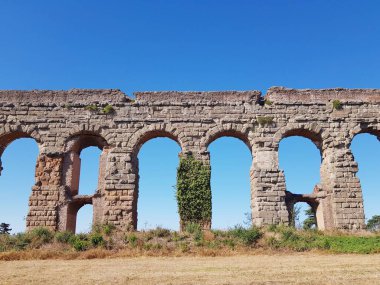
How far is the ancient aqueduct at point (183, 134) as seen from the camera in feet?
52.7

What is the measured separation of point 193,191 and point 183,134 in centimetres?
265

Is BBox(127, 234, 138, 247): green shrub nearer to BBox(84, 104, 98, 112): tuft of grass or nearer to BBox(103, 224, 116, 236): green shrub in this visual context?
BBox(103, 224, 116, 236): green shrub

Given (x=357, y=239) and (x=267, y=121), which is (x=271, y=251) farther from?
→ (x=267, y=121)

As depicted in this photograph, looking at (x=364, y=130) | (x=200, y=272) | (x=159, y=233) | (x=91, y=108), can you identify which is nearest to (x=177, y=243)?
(x=159, y=233)

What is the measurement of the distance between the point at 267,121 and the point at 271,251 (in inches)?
252

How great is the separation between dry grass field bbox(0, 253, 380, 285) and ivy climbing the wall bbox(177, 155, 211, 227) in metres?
4.73

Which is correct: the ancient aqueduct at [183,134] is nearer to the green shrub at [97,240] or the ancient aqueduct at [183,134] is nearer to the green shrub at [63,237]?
the green shrub at [63,237]

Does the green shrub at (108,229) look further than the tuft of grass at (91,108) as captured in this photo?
No

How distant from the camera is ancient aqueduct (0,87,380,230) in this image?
52.7ft

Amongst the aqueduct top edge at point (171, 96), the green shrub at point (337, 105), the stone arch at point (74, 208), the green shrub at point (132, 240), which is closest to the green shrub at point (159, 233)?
the green shrub at point (132, 240)

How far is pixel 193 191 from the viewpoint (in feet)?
53.3

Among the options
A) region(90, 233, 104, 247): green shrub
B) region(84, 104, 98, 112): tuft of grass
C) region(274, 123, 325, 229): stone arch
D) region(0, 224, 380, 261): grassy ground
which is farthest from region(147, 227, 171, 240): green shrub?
region(84, 104, 98, 112): tuft of grass

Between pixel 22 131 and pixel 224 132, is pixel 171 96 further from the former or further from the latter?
pixel 22 131

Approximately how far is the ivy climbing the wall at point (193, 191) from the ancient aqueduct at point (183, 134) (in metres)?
0.48
